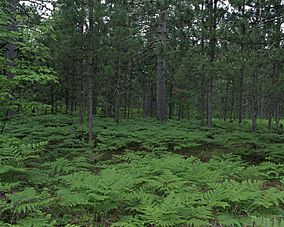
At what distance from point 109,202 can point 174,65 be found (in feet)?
65.0

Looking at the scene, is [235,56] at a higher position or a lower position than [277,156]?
higher

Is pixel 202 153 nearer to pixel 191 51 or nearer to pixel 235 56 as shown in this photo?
pixel 235 56

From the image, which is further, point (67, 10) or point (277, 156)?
point (67, 10)

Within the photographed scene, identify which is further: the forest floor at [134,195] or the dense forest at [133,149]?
the dense forest at [133,149]

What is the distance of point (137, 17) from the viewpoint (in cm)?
1611

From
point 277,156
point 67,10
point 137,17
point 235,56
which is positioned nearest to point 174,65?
point 137,17

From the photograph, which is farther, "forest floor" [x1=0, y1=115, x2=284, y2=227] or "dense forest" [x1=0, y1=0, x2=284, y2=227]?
"dense forest" [x1=0, y1=0, x2=284, y2=227]

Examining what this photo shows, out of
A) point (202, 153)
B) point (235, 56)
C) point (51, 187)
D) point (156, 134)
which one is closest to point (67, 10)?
point (156, 134)

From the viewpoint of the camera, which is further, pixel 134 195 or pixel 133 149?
pixel 133 149

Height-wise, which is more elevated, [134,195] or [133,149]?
[134,195]

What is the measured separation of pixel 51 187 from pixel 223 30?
8113 millimetres

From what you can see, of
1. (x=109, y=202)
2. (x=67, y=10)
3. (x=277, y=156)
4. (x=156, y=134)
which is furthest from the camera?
(x=67, y=10)

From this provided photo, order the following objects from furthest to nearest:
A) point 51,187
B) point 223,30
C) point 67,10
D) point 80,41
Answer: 1. point 80,41
2. point 67,10
3. point 223,30
4. point 51,187

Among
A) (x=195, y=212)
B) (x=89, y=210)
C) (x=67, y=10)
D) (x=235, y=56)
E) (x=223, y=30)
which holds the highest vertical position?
(x=67, y=10)
